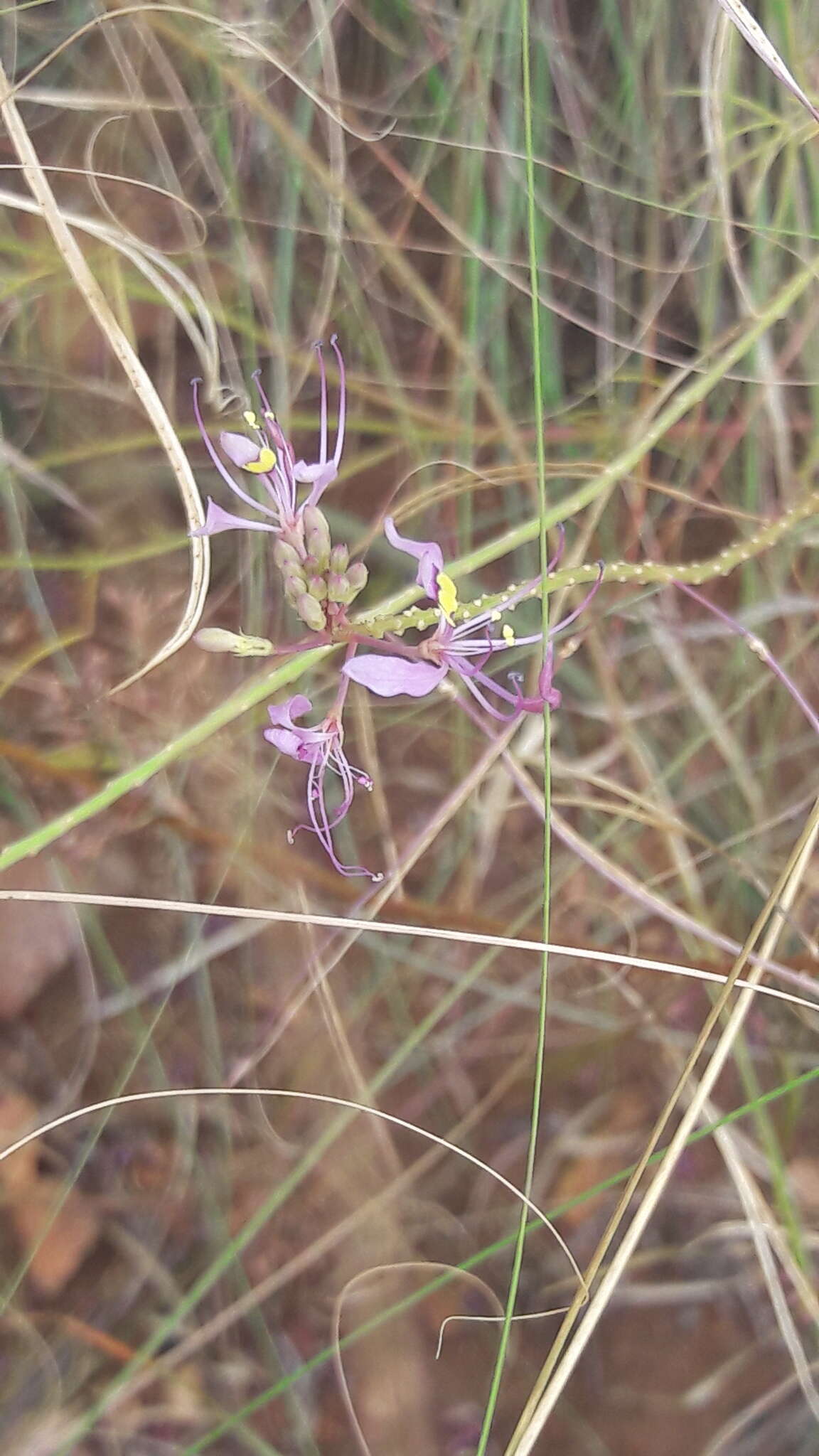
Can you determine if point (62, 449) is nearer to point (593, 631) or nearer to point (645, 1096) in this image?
point (593, 631)

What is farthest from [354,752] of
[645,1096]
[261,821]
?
[645,1096]

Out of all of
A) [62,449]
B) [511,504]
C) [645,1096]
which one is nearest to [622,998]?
[645,1096]

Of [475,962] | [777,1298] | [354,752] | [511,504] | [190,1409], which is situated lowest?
[190,1409]

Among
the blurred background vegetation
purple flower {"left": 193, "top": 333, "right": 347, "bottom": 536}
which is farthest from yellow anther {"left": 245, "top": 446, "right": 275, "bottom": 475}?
the blurred background vegetation

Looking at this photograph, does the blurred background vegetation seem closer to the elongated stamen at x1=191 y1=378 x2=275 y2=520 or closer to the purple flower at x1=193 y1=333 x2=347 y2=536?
the elongated stamen at x1=191 y1=378 x2=275 y2=520

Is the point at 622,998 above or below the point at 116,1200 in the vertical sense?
above

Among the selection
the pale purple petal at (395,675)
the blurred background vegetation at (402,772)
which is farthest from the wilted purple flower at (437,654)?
the blurred background vegetation at (402,772)

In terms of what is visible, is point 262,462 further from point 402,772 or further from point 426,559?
point 402,772
